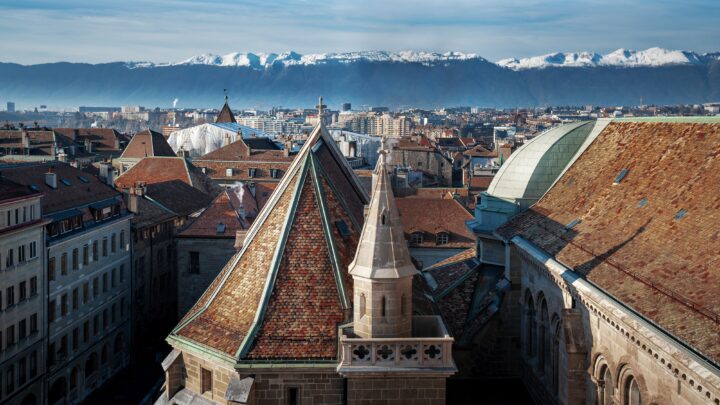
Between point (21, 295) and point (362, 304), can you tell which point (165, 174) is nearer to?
point (21, 295)

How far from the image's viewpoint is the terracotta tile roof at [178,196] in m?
74.2

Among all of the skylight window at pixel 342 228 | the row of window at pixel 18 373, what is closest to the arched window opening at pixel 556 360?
the skylight window at pixel 342 228

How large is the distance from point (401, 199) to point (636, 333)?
52.8m

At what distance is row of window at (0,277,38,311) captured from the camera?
47094mm

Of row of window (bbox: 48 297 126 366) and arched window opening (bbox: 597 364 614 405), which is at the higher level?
arched window opening (bbox: 597 364 614 405)

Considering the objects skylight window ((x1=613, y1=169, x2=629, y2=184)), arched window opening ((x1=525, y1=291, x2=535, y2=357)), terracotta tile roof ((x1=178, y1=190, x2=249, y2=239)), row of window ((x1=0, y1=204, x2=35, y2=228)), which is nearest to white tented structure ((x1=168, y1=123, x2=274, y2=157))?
terracotta tile roof ((x1=178, y1=190, x2=249, y2=239))

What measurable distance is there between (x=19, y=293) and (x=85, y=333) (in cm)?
909

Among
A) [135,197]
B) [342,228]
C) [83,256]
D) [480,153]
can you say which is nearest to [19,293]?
[83,256]

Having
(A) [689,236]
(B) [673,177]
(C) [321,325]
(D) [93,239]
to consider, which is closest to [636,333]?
(A) [689,236]

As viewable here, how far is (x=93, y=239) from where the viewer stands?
191 ft

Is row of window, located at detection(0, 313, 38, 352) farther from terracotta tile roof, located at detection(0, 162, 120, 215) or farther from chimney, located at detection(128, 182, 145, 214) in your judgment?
chimney, located at detection(128, 182, 145, 214)

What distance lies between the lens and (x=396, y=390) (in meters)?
24.4

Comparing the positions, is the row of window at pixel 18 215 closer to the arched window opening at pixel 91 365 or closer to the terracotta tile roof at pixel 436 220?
the arched window opening at pixel 91 365

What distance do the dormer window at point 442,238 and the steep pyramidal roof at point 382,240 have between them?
44432 mm
